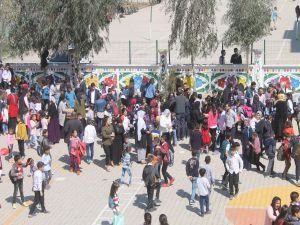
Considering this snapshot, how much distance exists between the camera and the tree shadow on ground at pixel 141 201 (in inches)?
710

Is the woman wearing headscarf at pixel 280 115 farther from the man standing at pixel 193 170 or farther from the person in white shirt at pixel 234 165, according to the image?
the man standing at pixel 193 170

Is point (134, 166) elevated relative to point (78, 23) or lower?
lower

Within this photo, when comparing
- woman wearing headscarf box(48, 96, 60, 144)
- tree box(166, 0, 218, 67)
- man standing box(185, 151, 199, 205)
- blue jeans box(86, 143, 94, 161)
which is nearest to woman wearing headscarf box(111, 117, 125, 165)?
blue jeans box(86, 143, 94, 161)

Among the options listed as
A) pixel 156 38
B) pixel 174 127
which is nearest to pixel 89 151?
pixel 174 127

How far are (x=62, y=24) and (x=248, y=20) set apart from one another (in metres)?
7.72

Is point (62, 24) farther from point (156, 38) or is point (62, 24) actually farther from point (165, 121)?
point (156, 38)

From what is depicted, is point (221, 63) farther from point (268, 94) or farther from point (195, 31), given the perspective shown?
point (268, 94)

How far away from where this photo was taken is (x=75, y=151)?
20328 mm

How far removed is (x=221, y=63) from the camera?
1182 inches

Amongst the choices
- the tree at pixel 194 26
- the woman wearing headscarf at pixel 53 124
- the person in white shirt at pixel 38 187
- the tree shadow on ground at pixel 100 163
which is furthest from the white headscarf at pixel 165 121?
the tree at pixel 194 26

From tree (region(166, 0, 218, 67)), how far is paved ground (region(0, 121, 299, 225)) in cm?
854

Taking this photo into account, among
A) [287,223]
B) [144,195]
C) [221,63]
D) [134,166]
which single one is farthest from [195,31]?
[287,223]

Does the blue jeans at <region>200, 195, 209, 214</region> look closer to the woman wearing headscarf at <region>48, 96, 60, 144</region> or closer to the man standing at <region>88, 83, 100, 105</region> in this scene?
the woman wearing headscarf at <region>48, 96, 60, 144</region>

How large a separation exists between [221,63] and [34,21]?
26.5ft
